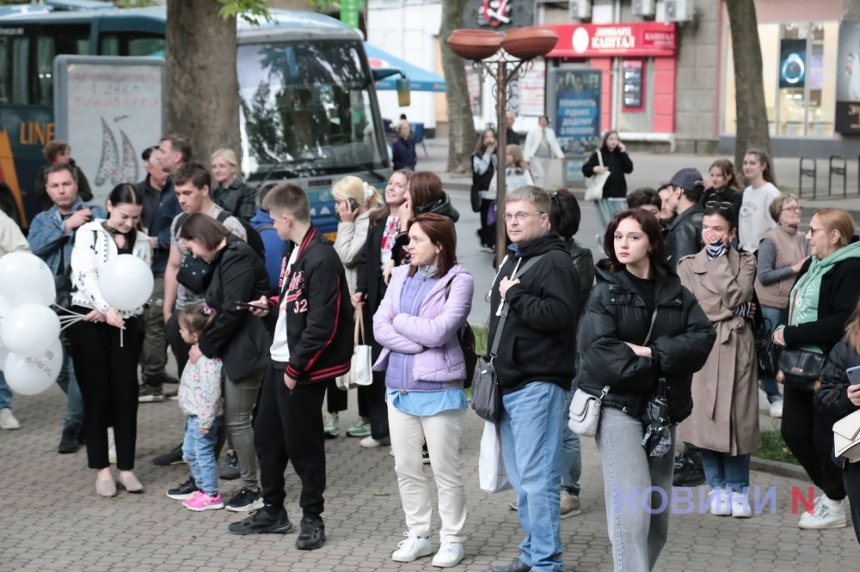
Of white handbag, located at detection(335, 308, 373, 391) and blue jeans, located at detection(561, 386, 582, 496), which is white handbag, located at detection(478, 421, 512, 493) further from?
white handbag, located at detection(335, 308, 373, 391)

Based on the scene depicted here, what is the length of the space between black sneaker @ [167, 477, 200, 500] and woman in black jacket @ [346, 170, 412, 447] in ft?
4.75

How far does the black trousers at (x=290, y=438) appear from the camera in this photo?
21.5ft

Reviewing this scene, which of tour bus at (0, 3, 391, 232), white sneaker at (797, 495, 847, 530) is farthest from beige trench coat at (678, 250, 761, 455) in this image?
tour bus at (0, 3, 391, 232)

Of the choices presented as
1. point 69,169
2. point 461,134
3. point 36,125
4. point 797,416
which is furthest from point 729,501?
point 461,134

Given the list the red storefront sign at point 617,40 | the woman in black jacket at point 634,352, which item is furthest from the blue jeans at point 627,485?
the red storefront sign at point 617,40

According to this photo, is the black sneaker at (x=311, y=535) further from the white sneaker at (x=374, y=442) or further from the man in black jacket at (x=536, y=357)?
the white sneaker at (x=374, y=442)

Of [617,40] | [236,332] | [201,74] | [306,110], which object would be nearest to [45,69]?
[306,110]

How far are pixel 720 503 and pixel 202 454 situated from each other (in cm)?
300

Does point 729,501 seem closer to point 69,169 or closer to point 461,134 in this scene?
point 69,169

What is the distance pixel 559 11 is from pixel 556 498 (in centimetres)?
3751

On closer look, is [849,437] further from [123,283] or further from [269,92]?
[269,92]

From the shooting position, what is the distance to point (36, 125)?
19.0 metres

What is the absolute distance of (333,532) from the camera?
694 cm

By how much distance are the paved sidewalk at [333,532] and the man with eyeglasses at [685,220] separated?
1491 millimetres
